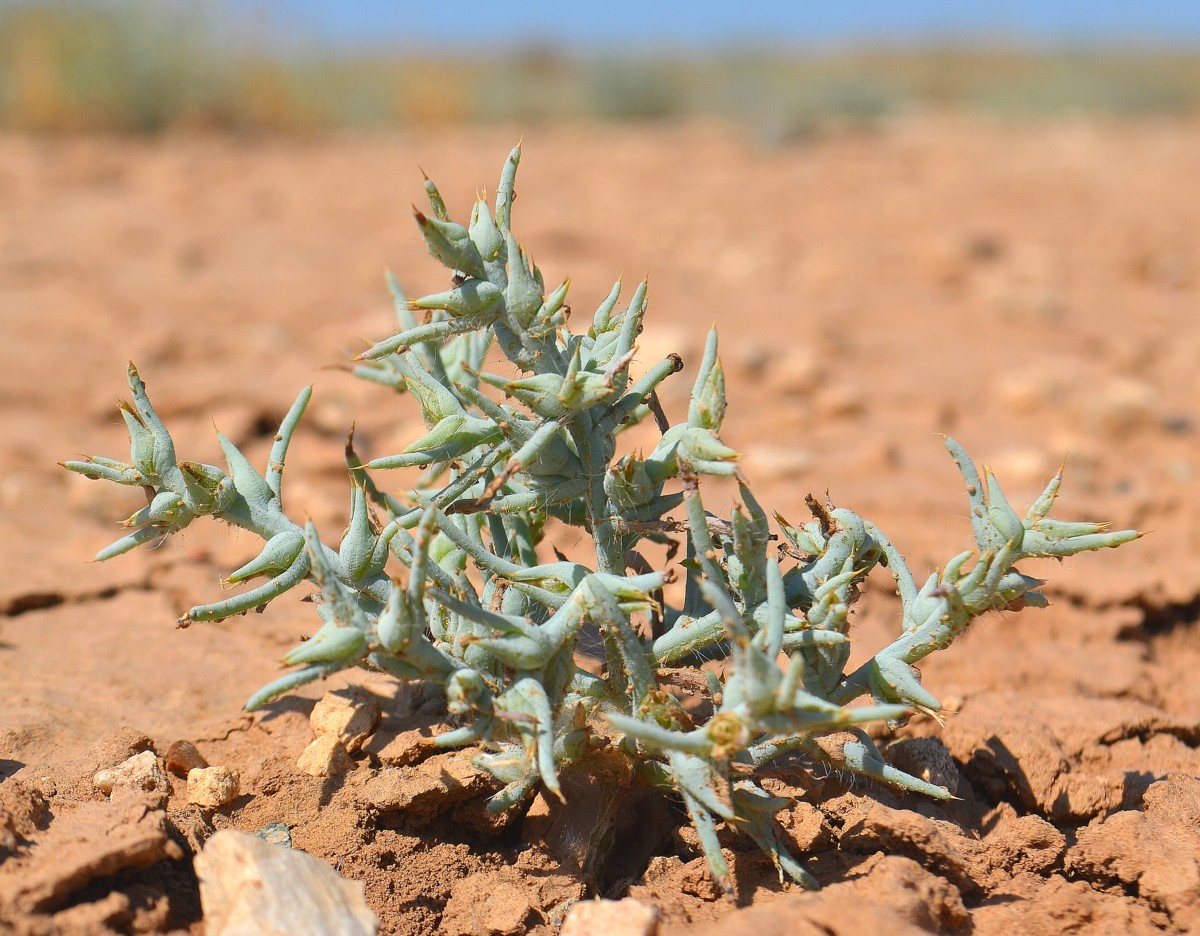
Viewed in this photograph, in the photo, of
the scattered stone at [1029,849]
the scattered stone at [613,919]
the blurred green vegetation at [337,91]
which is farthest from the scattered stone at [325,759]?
the blurred green vegetation at [337,91]

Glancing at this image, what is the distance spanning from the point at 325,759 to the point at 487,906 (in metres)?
0.43

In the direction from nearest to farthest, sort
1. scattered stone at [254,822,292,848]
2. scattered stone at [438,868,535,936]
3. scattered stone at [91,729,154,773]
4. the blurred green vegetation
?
1. scattered stone at [438,868,535,936]
2. scattered stone at [254,822,292,848]
3. scattered stone at [91,729,154,773]
4. the blurred green vegetation

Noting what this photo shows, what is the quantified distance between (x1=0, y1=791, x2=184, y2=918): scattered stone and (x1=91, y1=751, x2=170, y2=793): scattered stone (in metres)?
0.15

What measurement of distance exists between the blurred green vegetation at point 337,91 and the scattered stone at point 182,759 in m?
8.70

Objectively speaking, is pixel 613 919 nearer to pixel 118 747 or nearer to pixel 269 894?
pixel 269 894

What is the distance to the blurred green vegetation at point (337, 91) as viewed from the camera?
940cm

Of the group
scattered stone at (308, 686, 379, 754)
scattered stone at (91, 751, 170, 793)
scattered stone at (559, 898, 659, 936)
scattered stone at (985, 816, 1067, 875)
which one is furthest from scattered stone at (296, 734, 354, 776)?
scattered stone at (985, 816, 1067, 875)

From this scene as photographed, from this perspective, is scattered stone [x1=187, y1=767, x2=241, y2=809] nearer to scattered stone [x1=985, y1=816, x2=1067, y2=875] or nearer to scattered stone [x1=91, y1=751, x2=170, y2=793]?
scattered stone [x1=91, y1=751, x2=170, y2=793]

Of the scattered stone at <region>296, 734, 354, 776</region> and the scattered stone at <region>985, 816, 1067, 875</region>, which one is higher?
the scattered stone at <region>296, 734, 354, 776</region>

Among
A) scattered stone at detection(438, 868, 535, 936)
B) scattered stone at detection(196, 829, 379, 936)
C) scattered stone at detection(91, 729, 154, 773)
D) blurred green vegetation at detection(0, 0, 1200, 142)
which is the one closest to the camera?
scattered stone at detection(196, 829, 379, 936)

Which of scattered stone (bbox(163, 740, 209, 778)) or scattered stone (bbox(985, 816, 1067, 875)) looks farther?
scattered stone (bbox(163, 740, 209, 778))

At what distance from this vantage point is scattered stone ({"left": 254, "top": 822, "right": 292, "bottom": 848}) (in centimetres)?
177

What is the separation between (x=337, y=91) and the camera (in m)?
12.8

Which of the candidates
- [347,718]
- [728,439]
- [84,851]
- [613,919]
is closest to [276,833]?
[347,718]
